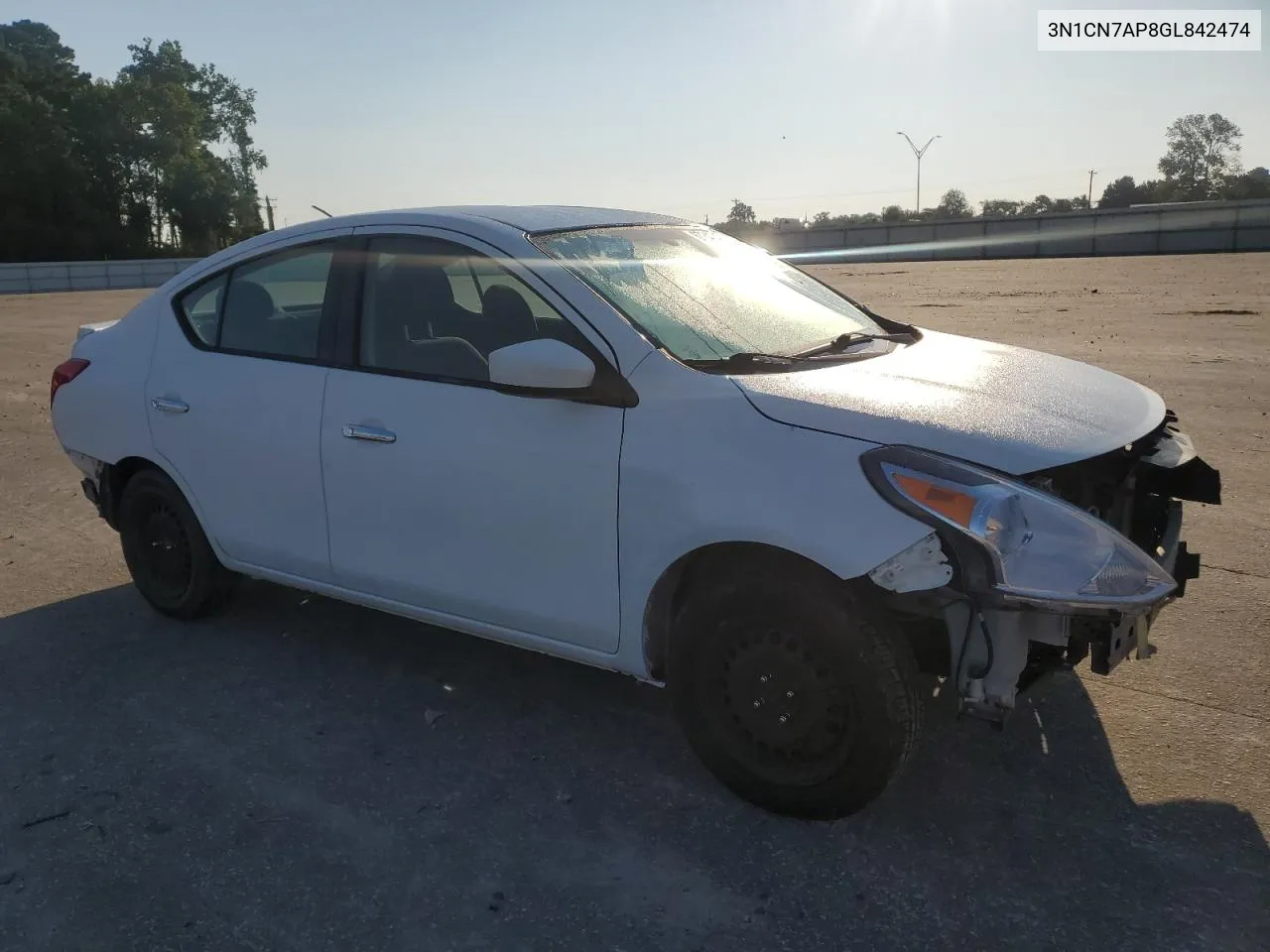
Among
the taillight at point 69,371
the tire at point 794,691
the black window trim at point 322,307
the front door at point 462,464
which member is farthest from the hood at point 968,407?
the taillight at point 69,371

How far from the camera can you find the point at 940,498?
267cm

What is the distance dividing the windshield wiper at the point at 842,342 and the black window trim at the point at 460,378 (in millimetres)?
654

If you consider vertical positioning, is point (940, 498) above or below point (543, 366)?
below

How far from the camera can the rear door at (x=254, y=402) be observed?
398 cm

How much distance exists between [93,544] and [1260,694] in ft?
18.6

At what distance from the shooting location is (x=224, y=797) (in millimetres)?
3309

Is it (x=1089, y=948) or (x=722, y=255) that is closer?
(x=1089, y=948)

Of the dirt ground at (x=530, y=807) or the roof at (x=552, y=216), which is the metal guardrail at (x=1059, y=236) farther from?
the dirt ground at (x=530, y=807)

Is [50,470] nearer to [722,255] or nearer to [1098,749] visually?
[722,255]

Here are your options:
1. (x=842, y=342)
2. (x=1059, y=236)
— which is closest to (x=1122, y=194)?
(x=1059, y=236)

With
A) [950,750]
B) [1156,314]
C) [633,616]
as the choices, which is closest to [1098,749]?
[950,750]

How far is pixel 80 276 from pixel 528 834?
51472 millimetres

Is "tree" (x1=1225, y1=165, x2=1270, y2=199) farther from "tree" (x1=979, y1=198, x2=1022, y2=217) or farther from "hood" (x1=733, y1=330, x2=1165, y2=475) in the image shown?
"hood" (x1=733, y1=330, x2=1165, y2=475)

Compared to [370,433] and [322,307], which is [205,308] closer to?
[322,307]
